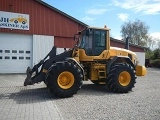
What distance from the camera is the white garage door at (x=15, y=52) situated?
19125 millimetres

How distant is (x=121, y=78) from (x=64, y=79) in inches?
113

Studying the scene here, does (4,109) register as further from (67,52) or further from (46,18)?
(46,18)

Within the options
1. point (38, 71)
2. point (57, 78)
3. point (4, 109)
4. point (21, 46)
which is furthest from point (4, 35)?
point (4, 109)

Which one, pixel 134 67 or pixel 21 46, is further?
pixel 21 46

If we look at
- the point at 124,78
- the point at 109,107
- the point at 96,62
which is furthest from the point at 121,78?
the point at 109,107

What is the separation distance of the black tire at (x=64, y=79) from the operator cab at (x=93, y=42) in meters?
1.46

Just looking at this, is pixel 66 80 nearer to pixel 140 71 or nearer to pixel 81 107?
pixel 81 107

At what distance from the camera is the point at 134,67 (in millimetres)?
12219

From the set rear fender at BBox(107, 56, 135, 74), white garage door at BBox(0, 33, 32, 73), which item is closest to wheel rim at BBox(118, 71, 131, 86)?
rear fender at BBox(107, 56, 135, 74)

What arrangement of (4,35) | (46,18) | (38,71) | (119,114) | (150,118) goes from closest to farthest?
(150,118) → (119,114) → (38,71) → (4,35) → (46,18)

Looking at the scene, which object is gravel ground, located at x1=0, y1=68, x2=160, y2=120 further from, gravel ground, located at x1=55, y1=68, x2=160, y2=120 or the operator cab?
the operator cab

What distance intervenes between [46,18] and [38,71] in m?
10.5

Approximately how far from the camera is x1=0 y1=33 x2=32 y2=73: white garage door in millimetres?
19125

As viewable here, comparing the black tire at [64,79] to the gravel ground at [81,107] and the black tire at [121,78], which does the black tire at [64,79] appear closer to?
the gravel ground at [81,107]
